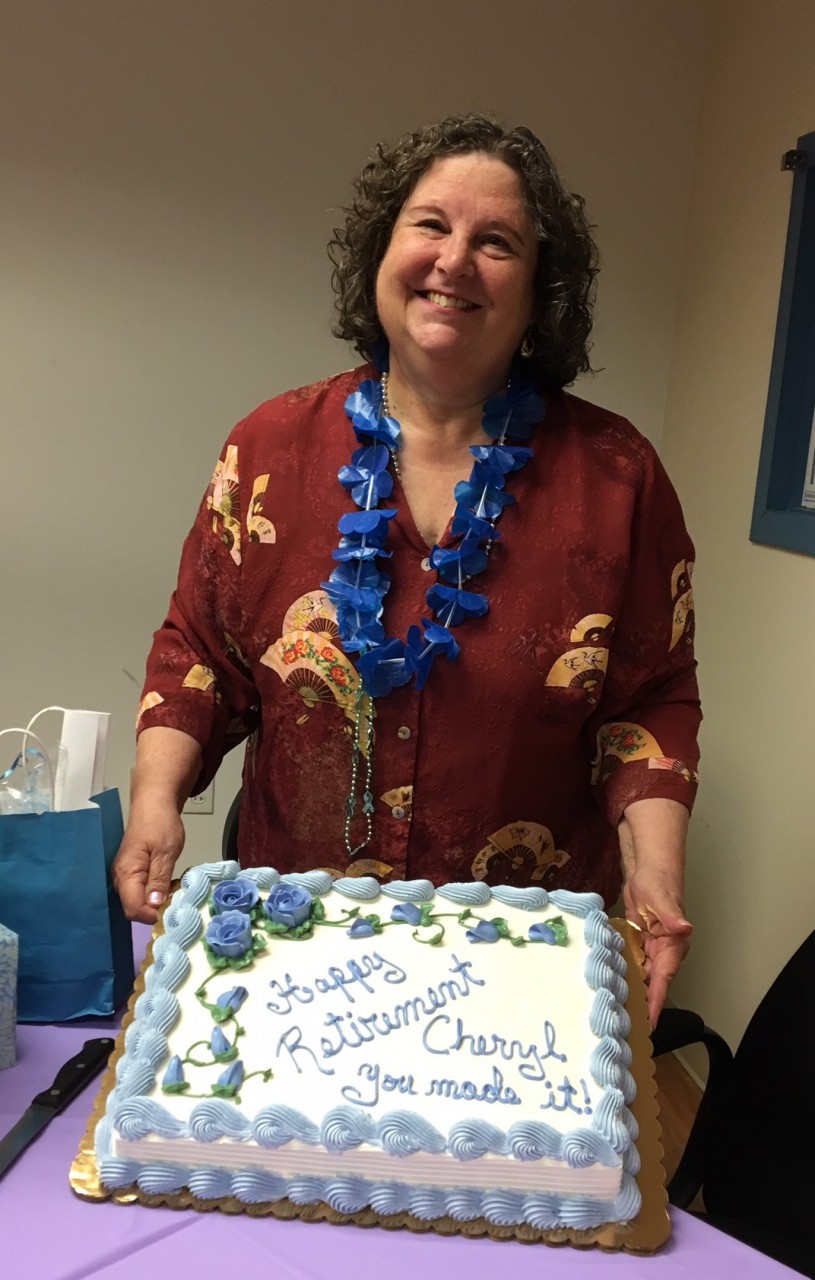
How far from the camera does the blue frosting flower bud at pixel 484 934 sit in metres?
0.93

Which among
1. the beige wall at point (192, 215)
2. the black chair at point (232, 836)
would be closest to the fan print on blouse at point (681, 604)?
the black chair at point (232, 836)

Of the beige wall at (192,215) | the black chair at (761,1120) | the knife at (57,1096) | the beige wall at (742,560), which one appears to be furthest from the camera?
the beige wall at (192,215)

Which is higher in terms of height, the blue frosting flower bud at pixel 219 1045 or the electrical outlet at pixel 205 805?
the blue frosting flower bud at pixel 219 1045

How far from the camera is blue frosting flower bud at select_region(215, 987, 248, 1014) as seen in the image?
2.74 feet

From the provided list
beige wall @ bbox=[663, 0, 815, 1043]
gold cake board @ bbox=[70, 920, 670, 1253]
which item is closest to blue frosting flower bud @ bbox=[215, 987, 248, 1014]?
gold cake board @ bbox=[70, 920, 670, 1253]

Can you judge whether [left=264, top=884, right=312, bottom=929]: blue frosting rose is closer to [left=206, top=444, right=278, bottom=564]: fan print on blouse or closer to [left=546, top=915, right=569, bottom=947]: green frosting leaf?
[left=546, top=915, right=569, bottom=947]: green frosting leaf

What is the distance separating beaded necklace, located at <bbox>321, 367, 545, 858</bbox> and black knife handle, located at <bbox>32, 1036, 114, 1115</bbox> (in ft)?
1.23

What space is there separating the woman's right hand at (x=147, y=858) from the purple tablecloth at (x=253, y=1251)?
274 millimetres

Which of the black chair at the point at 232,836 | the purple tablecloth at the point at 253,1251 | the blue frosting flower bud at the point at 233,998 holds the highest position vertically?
the blue frosting flower bud at the point at 233,998

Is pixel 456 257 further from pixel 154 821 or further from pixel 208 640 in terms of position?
pixel 154 821

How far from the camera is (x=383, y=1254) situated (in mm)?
724

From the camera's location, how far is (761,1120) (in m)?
1.39

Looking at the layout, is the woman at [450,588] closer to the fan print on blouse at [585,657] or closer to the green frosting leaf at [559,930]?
the fan print on blouse at [585,657]

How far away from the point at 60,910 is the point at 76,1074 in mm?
172
